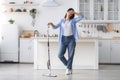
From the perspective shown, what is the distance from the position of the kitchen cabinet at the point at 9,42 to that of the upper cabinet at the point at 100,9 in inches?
84.8

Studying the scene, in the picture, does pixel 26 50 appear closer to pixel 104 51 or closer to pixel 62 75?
pixel 104 51

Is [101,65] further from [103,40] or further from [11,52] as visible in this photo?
[11,52]

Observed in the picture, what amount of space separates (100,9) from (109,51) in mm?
1349

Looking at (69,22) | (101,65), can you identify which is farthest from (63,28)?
(101,65)

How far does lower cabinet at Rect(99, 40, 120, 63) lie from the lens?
9297mm

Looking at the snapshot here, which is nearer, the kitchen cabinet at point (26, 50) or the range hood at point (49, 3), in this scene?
the kitchen cabinet at point (26, 50)

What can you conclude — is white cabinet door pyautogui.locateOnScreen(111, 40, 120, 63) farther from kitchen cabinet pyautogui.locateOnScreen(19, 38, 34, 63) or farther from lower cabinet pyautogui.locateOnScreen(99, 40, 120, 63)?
kitchen cabinet pyautogui.locateOnScreen(19, 38, 34, 63)

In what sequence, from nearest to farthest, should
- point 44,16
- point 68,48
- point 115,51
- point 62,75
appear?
point 62,75
point 68,48
point 115,51
point 44,16

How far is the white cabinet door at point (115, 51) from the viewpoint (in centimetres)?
929

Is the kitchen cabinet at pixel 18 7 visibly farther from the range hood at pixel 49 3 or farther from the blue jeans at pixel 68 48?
the blue jeans at pixel 68 48

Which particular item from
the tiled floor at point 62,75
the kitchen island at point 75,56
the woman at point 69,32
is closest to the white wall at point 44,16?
the kitchen island at point 75,56

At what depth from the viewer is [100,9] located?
969 cm

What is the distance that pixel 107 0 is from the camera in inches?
378

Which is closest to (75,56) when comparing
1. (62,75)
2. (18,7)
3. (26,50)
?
(62,75)
